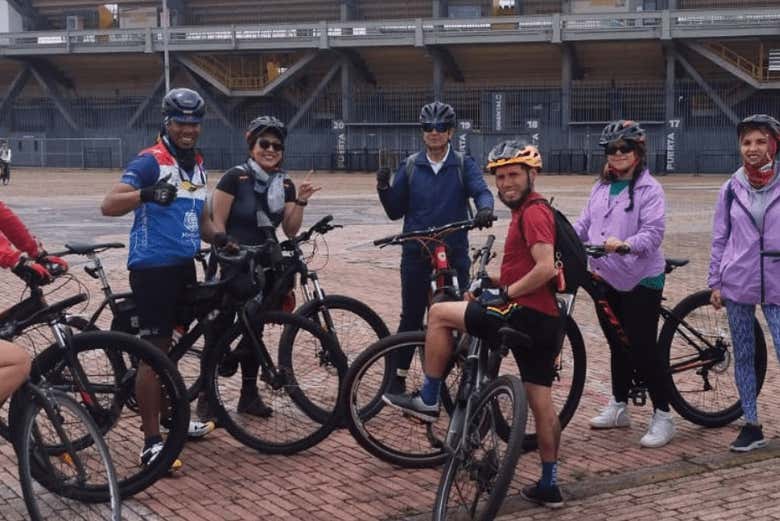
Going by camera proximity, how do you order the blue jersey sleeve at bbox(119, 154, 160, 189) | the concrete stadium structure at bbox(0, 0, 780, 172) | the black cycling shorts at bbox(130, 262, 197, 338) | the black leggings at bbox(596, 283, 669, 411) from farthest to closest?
the concrete stadium structure at bbox(0, 0, 780, 172), the black leggings at bbox(596, 283, 669, 411), the black cycling shorts at bbox(130, 262, 197, 338), the blue jersey sleeve at bbox(119, 154, 160, 189)

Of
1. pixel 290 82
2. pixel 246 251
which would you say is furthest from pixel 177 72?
pixel 246 251

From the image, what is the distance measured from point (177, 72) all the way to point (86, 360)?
43.1 m

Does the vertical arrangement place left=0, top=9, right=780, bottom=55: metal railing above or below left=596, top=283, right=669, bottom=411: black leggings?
above

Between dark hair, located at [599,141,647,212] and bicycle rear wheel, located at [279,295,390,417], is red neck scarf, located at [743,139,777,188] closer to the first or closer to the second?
dark hair, located at [599,141,647,212]

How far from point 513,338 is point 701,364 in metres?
2.02

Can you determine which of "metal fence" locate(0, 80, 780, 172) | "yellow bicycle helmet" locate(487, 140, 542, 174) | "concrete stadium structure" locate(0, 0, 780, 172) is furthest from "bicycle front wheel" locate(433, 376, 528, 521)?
"concrete stadium structure" locate(0, 0, 780, 172)

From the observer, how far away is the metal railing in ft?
120

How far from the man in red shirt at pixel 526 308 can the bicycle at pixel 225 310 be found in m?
1.09

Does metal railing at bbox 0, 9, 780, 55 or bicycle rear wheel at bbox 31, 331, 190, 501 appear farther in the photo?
metal railing at bbox 0, 9, 780, 55

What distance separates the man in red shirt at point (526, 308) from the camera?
14.9ft

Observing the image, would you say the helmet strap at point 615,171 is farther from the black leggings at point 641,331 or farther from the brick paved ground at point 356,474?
the brick paved ground at point 356,474

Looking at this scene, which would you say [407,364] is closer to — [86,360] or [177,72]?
[86,360]

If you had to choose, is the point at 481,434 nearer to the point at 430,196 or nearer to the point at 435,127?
the point at 430,196

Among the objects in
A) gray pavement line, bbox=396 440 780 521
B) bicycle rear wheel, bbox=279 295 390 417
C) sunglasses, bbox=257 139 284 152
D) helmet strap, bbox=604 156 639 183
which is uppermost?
sunglasses, bbox=257 139 284 152
